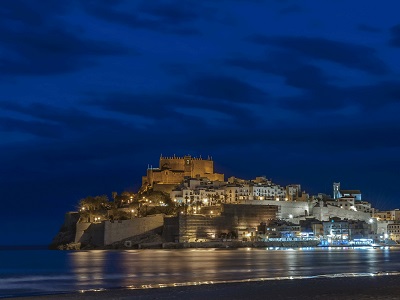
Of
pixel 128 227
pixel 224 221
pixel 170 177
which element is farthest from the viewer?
pixel 170 177

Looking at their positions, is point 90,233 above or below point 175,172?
below

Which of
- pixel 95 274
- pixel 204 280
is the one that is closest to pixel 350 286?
pixel 204 280

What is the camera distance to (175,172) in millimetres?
73875

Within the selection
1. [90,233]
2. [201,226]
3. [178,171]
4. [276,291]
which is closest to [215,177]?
[178,171]

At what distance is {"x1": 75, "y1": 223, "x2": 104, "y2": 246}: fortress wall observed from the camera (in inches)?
2378

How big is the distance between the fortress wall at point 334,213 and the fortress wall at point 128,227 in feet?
59.8

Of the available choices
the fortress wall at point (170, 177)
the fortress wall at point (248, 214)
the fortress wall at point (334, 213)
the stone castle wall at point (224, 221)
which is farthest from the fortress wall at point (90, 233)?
the fortress wall at point (334, 213)

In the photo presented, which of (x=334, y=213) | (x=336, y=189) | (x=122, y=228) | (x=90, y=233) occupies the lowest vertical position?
(x=90, y=233)

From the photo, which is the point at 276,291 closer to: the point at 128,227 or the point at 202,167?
the point at 128,227

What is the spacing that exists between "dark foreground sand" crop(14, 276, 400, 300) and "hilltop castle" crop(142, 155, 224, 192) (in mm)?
50648

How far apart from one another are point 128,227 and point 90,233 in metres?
4.61

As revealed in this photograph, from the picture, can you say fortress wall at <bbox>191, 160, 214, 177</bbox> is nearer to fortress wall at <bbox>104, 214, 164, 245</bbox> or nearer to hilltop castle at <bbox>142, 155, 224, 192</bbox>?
hilltop castle at <bbox>142, 155, 224, 192</bbox>

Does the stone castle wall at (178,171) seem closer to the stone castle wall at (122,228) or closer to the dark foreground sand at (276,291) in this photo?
the stone castle wall at (122,228)

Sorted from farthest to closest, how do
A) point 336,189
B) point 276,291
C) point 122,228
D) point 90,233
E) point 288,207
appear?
1. point 336,189
2. point 288,207
3. point 90,233
4. point 122,228
5. point 276,291
